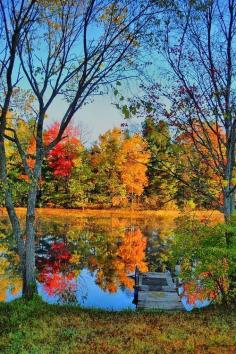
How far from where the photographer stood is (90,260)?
78.3 ft

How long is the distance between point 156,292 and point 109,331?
8133 mm

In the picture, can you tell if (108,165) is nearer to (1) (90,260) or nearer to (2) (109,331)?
(1) (90,260)

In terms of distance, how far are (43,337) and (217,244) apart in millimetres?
5431

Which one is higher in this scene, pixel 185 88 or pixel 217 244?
pixel 185 88

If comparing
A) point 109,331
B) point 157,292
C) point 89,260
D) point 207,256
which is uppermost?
point 207,256

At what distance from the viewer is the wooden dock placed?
1507 cm

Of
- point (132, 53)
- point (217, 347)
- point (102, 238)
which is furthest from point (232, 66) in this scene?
point (102, 238)

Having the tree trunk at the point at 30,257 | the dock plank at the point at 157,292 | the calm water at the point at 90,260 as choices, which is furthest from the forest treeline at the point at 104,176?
the tree trunk at the point at 30,257

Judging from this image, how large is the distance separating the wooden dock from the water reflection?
0.62 meters

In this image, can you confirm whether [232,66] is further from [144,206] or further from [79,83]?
[144,206]

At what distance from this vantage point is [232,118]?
13.2 meters

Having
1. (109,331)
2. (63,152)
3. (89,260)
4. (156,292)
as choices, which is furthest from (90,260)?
(63,152)

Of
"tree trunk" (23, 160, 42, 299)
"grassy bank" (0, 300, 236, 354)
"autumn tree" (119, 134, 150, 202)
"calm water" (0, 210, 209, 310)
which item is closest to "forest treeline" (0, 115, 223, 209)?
"autumn tree" (119, 134, 150, 202)

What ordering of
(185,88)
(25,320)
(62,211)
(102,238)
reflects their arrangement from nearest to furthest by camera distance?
(25,320), (185,88), (102,238), (62,211)
